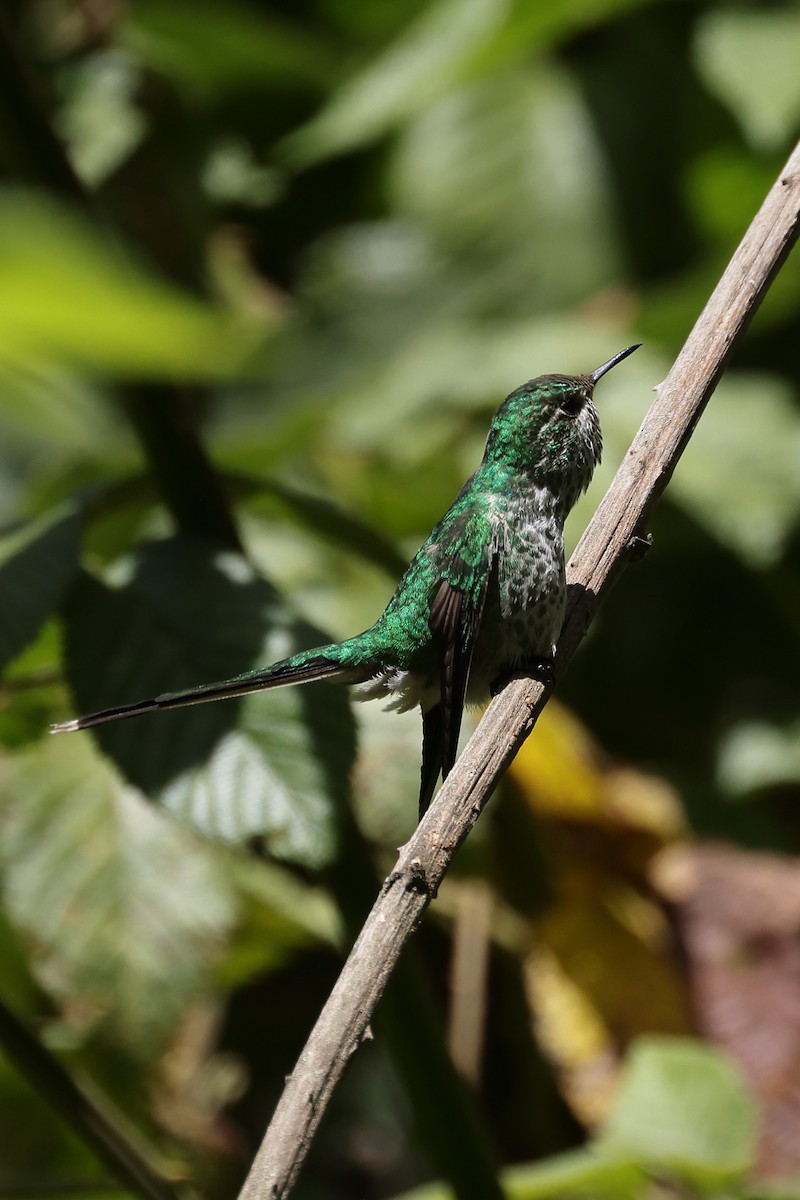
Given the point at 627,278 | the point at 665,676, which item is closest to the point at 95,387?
the point at 627,278

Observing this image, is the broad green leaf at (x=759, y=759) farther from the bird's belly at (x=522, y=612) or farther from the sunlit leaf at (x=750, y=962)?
the bird's belly at (x=522, y=612)

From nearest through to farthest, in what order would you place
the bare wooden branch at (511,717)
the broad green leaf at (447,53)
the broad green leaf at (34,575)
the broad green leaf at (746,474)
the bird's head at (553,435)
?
the bare wooden branch at (511,717), the broad green leaf at (34,575), the bird's head at (553,435), the broad green leaf at (746,474), the broad green leaf at (447,53)

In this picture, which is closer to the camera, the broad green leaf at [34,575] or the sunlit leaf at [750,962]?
the broad green leaf at [34,575]

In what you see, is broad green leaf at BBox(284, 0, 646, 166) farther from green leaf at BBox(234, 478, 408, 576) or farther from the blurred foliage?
green leaf at BBox(234, 478, 408, 576)

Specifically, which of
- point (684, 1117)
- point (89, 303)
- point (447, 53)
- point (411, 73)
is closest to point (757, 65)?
point (447, 53)

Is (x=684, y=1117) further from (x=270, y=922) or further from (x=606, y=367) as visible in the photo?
(x=606, y=367)

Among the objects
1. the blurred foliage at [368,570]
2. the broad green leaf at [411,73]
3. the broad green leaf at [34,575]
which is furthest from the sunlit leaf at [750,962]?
the broad green leaf at [34,575]

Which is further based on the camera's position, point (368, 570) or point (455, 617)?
point (368, 570)
